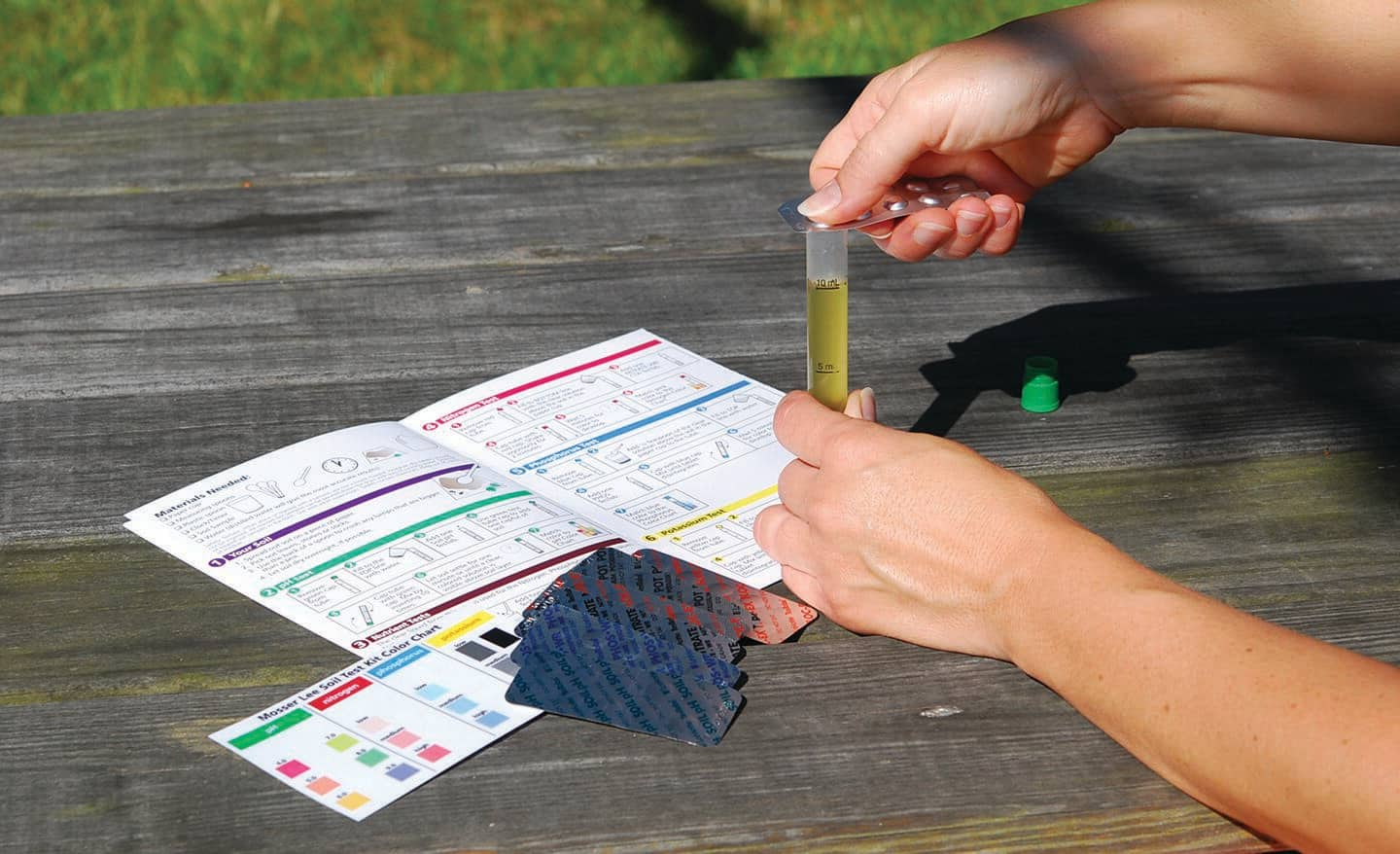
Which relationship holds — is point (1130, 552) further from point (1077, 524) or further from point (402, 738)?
point (402, 738)

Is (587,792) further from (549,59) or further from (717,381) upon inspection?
(549,59)

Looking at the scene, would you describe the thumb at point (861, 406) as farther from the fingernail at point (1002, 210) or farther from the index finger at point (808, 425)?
the fingernail at point (1002, 210)

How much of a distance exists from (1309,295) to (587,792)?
821 mm

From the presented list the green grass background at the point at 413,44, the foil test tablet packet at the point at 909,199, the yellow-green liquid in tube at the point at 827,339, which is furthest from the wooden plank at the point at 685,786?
the green grass background at the point at 413,44

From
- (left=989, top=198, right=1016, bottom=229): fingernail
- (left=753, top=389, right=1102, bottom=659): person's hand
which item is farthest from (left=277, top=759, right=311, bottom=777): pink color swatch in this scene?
(left=989, top=198, right=1016, bottom=229): fingernail

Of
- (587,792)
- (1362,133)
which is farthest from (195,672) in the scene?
(1362,133)

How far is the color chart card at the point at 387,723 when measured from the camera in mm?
747

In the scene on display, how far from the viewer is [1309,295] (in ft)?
4.19

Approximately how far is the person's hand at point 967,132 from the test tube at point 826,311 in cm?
7

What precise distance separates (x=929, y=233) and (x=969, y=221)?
0.03m

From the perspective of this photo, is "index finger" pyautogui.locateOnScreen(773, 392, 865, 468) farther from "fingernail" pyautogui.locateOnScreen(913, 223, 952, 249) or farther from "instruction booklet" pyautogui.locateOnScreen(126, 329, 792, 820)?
"fingernail" pyautogui.locateOnScreen(913, 223, 952, 249)

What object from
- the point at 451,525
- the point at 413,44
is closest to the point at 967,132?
the point at 451,525

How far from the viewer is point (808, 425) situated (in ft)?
3.01

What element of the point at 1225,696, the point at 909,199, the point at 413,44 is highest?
the point at 909,199
